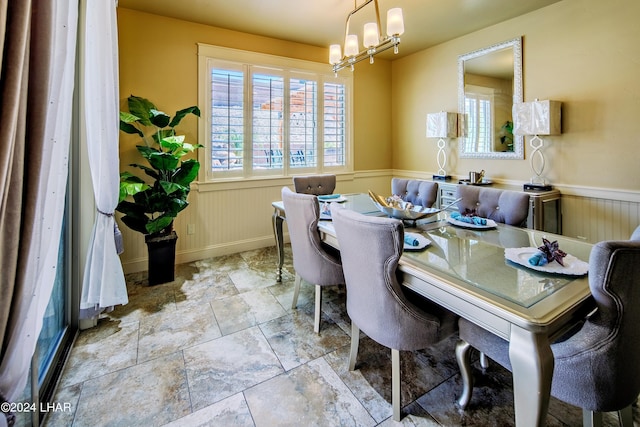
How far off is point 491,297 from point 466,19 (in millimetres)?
3586

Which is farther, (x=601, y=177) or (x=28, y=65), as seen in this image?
(x=601, y=177)

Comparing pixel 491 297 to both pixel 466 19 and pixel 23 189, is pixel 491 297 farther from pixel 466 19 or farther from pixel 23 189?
pixel 466 19

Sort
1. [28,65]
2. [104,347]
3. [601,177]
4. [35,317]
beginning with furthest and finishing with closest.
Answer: [601,177] < [104,347] < [35,317] < [28,65]

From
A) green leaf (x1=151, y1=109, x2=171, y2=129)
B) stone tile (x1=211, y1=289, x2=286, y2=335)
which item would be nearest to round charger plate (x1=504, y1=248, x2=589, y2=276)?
stone tile (x1=211, y1=289, x2=286, y2=335)

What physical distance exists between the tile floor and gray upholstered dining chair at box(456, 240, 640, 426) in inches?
20.1

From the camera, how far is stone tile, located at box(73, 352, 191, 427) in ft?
4.96

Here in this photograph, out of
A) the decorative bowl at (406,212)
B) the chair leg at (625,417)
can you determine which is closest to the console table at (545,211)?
the decorative bowl at (406,212)

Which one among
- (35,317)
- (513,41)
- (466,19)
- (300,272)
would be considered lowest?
(300,272)

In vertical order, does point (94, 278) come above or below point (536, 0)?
below

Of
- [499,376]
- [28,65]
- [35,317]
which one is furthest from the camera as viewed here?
[499,376]

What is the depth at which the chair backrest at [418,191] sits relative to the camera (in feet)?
9.43

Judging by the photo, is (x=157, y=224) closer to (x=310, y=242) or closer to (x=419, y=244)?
(x=310, y=242)

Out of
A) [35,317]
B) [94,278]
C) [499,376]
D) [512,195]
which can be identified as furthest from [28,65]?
[512,195]

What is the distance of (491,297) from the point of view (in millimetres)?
1072
